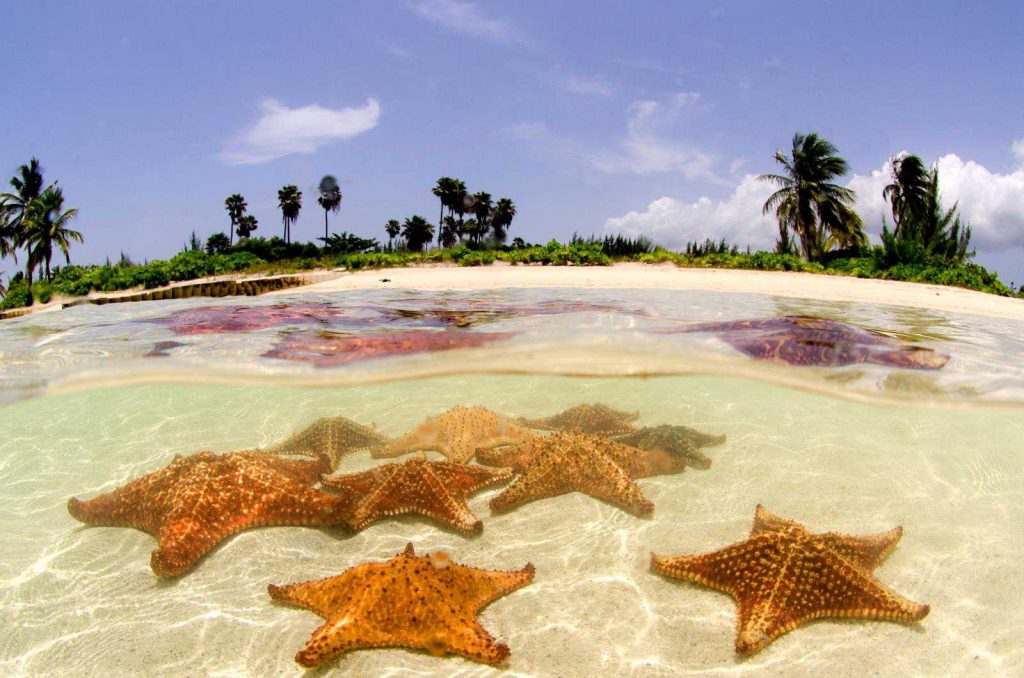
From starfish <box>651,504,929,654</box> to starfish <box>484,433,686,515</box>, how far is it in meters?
1.22

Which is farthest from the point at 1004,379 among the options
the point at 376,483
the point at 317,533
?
the point at 317,533

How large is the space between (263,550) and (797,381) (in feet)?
27.5

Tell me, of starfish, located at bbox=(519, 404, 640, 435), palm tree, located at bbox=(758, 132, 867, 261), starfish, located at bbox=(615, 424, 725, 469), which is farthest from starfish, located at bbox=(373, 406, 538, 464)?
palm tree, located at bbox=(758, 132, 867, 261)

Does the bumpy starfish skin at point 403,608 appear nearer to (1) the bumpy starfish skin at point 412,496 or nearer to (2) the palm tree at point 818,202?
(1) the bumpy starfish skin at point 412,496

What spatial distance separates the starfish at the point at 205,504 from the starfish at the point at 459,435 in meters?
1.58

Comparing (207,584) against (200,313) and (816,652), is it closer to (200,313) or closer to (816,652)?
(816,652)

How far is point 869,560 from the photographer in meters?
3.78

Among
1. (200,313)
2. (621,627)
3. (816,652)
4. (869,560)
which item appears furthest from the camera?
(200,313)

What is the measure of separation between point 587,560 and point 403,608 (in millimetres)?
1666

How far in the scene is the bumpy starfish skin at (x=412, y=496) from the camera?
14.4 feet

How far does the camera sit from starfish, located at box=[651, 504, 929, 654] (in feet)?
10.6

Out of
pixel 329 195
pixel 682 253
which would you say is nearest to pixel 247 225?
pixel 329 195

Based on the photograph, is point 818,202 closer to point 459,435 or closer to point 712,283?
point 712,283

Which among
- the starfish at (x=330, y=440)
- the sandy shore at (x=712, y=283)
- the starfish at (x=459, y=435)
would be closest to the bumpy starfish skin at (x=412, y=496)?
the starfish at (x=459, y=435)
